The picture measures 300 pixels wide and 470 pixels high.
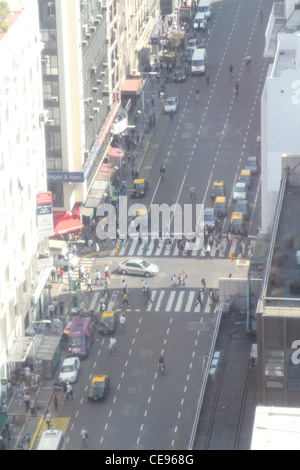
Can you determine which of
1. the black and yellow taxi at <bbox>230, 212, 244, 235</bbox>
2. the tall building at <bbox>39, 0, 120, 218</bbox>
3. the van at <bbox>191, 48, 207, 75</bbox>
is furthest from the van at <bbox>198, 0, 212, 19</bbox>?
A: the black and yellow taxi at <bbox>230, 212, 244, 235</bbox>

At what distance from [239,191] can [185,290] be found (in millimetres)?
21862

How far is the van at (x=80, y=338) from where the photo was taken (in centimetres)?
10581

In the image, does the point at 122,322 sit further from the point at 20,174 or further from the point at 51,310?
the point at 20,174

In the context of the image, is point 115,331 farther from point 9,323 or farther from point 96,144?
point 96,144

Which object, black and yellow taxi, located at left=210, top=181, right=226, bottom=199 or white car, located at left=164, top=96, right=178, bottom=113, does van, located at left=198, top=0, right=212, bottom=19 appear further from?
black and yellow taxi, located at left=210, top=181, right=226, bottom=199

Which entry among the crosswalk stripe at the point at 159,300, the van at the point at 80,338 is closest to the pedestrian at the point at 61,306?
the van at the point at 80,338

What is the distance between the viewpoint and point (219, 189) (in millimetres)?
137125

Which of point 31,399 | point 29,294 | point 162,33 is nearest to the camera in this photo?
point 31,399

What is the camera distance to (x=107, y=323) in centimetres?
10988

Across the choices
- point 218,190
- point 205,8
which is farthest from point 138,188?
point 205,8

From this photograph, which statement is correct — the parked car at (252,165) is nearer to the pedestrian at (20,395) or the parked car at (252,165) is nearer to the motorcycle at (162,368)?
the motorcycle at (162,368)

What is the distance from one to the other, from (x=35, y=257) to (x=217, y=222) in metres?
25.6
